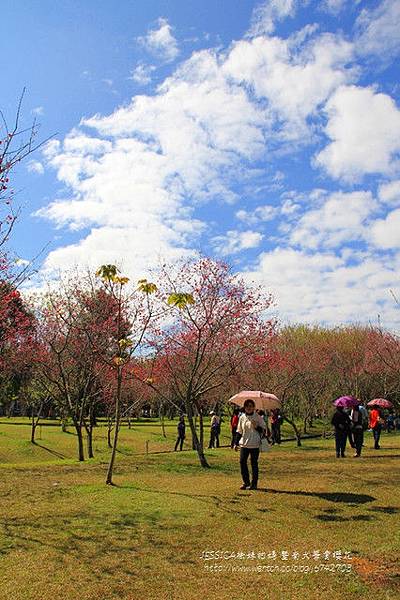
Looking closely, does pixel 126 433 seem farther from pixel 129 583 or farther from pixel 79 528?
pixel 129 583

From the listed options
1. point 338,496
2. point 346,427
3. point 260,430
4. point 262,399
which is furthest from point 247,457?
point 346,427

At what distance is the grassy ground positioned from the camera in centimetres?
579

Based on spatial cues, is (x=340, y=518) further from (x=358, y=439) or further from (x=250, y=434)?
(x=358, y=439)

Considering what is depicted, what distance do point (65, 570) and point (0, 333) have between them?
15.4 meters

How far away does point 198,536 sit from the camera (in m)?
7.57

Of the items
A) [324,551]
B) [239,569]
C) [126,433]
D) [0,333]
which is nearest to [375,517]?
[324,551]

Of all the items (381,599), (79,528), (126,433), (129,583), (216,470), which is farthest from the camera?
(126,433)

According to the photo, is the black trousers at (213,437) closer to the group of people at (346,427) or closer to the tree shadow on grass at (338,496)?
the group of people at (346,427)

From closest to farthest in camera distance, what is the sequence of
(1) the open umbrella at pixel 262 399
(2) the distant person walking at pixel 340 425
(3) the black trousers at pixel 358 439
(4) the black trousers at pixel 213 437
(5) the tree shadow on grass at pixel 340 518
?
(5) the tree shadow on grass at pixel 340 518 < (1) the open umbrella at pixel 262 399 < (2) the distant person walking at pixel 340 425 < (3) the black trousers at pixel 358 439 < (4) the black trousers at pixel 213 437

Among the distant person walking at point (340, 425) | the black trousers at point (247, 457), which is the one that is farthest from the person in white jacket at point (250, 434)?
the distant person walking at point (340, 425)

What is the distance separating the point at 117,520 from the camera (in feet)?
28.0

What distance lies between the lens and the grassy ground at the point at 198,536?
5789mm

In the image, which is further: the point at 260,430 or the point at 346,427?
the point at 346,427

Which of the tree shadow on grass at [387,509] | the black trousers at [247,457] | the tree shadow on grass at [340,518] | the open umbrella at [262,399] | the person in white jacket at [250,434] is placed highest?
the open umbrella at [262,399]
